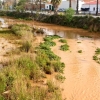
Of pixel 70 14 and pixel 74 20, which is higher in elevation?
pixel 70 14

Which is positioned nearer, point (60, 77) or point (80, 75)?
point (60, 77)

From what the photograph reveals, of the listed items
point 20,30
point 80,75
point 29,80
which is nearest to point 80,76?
point 80,75

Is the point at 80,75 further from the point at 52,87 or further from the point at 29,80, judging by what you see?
the point at 52,87

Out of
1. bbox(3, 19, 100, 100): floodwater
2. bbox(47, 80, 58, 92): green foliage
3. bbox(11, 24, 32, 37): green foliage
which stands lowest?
bbox(3, 19, 100, 100): floodwater

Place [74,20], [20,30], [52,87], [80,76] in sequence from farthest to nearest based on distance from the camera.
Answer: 1. [74,20]
2. [20,30]
3. [80,76]
4. [52,87]

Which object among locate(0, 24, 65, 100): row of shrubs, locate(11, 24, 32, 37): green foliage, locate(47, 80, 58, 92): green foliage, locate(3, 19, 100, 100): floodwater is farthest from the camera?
locate(11, 24, 32, 37): green foliage

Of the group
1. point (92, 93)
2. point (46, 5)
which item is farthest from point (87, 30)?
point (46, 5)

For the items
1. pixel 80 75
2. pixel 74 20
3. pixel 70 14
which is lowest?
pixel 80 75

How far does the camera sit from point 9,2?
3797 inches

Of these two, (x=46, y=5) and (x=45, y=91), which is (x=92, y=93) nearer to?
(x=45, y=91)

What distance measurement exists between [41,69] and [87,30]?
79.7 ft

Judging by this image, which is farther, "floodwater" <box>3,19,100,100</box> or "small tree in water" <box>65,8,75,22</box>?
"small tree in water" <box>65,8,75,22</box>

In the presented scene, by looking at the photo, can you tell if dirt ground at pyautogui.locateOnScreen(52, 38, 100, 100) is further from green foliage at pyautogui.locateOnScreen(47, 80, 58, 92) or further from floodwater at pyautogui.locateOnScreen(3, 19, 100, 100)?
green foliage at pyautogui.locateOnScreen(47, 80, 58, 92)

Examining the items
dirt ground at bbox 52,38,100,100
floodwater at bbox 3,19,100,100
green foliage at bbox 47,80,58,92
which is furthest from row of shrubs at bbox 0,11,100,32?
green foliage at bbox 47,80,58,92
